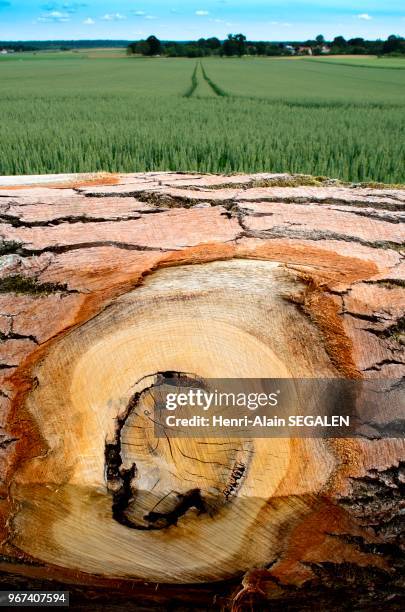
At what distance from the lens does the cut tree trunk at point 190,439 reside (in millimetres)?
1279

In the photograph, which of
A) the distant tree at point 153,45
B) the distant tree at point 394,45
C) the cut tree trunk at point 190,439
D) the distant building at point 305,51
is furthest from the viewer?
the distant building at point 305,51

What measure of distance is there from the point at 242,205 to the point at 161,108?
10996 mm

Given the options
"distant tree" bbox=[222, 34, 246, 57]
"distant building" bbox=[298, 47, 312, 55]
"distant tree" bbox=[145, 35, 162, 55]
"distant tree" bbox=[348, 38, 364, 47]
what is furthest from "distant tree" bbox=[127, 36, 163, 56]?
"distant tree" bbox=[348, 38, 364, 47]

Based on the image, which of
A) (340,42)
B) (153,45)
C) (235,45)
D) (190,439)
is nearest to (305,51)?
(340,42)

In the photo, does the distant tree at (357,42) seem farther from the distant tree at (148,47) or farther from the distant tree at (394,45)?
the distant tree at (148,47)

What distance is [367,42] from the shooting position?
222 feet

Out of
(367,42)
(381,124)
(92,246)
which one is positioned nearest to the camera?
(92,246)

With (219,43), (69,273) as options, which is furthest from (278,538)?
(219,43)

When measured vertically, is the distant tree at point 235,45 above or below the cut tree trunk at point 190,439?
above

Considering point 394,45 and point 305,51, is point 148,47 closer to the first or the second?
point 305,51

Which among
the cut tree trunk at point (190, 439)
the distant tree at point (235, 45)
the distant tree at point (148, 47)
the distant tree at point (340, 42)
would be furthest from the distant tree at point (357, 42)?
the cut tree trunk at point (190, 439)

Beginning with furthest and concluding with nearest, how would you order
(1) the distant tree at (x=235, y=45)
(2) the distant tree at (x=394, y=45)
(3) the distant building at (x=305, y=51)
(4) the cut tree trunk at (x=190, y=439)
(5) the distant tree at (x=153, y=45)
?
(3) the distant building at (x=305, y=51) < (5) the distant tree at (x=153, y=45) < (1) the distant tree at (x=235, y=45) < (2) the distant tree at (x=394, y=45) < (4) the cut tree trunk at (x=190, y=439)

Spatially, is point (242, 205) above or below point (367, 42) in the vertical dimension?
below

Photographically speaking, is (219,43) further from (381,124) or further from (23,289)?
(23,289)
